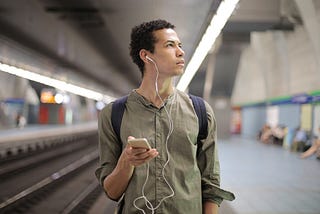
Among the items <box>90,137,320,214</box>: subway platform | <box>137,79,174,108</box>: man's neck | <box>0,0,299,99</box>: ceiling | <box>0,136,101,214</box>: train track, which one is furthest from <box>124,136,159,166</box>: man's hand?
<box>0,136,101,214</box>: train track

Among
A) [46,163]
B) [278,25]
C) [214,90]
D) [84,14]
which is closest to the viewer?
[84,14]

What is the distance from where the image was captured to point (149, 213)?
1507 millimetres

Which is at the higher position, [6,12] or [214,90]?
[6,12]

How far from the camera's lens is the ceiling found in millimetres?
6871

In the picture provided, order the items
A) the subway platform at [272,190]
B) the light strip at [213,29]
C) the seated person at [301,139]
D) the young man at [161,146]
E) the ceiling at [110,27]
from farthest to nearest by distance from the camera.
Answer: the ceiling at [110,27] < the seated person at [301,139] < the subway platform at [272,190] < the light strip at [213,29] < the young man at [161,146]

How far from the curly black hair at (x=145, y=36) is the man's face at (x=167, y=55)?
3 centimetres

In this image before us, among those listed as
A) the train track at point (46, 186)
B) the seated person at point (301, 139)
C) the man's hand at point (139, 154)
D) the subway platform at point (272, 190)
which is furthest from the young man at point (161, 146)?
the train track at point (46, 186)

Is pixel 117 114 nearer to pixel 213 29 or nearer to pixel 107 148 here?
pixel 107 148

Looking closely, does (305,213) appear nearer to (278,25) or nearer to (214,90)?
(278,25)

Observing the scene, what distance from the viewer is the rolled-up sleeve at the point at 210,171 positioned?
5.29ft

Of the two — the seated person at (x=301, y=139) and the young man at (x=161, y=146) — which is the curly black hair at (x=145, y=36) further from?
the seated person at (x=301, y=139)

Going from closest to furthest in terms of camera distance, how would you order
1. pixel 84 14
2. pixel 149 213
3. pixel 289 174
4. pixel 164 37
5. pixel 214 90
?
pixel 149 213
pixel 164 37
pixel 289 174
pixel 84 14
pixel 214 90

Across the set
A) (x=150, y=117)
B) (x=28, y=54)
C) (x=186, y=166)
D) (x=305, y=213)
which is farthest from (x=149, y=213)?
(x=28, y=54)

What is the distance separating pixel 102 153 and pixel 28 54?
37.9ft
